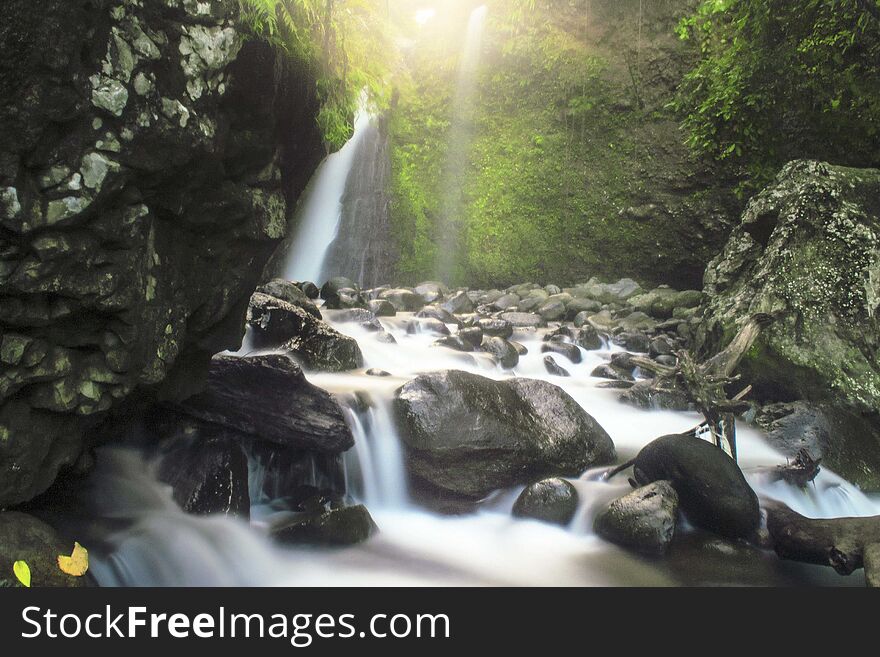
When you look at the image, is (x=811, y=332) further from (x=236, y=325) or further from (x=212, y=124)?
(x=212, y=124)

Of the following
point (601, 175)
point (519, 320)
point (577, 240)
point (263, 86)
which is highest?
point (601, 175)

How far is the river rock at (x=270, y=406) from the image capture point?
4.19 meters

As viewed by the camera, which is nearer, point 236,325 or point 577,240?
point 236,325

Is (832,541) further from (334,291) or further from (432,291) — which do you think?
(432,291)

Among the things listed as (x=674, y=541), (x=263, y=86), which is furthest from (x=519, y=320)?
(x=263, y=86)

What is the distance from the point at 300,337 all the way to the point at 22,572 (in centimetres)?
370

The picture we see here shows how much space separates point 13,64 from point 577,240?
1234 cm

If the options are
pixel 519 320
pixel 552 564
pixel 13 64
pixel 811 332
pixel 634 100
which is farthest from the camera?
pixel 634 100

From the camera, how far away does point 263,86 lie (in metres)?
3.19

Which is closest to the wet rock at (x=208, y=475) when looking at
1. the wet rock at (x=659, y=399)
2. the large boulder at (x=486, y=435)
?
the large boulder at (x=486, y=435)

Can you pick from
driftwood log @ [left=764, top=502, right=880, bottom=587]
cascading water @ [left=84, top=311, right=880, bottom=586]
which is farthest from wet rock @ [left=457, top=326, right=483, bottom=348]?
driftwood log @ [left=764, top=502, right=880, bottom=587]

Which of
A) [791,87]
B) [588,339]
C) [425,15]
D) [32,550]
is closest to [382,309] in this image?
[588,339]

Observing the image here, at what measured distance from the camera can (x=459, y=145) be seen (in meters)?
14.9

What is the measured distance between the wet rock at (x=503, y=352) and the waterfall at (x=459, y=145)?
6392 mm
